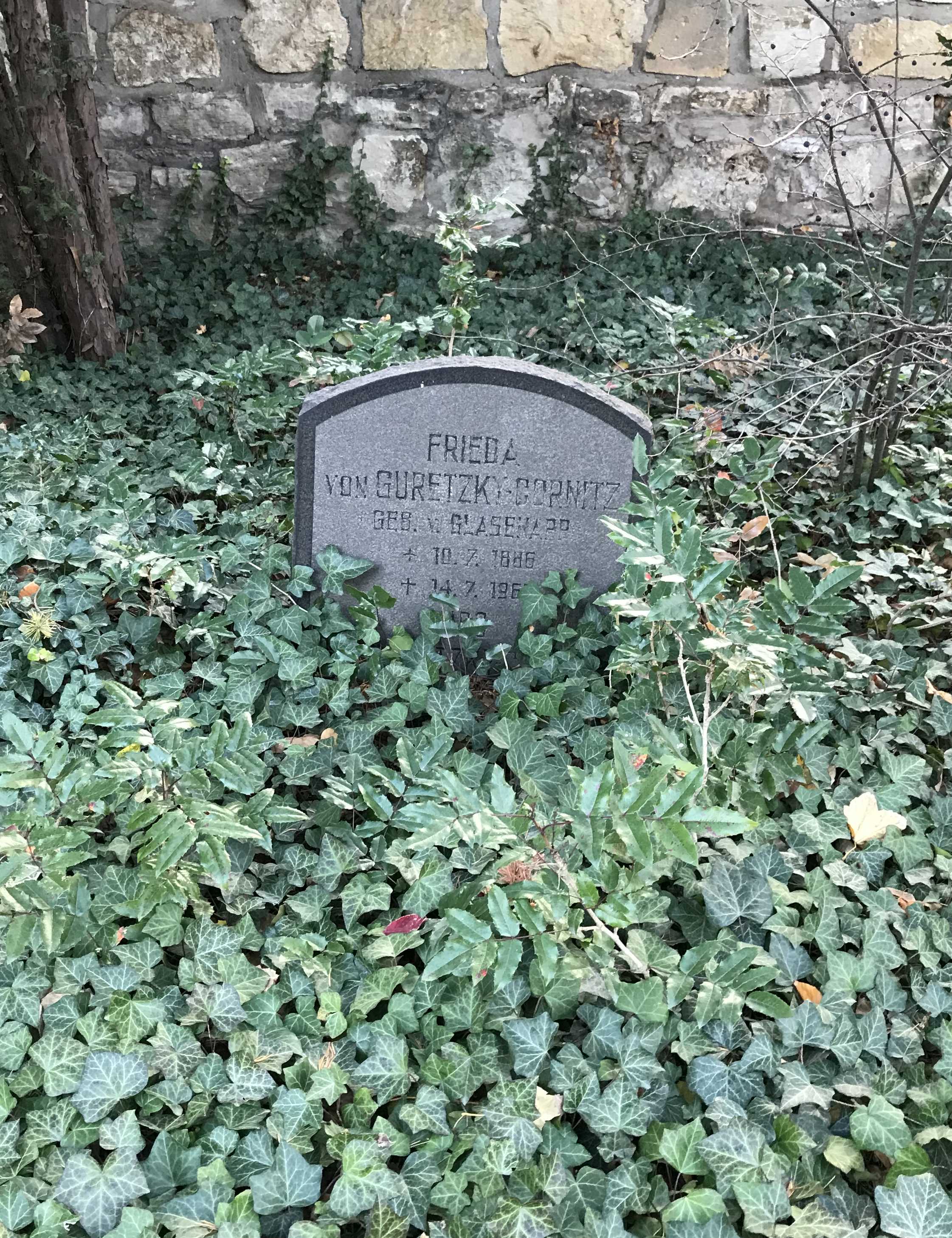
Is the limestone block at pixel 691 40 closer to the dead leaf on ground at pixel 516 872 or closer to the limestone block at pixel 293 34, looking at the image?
the limestone block at pixel 293 34

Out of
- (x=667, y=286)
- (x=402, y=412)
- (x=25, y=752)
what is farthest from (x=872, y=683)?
(x=667, y=286)

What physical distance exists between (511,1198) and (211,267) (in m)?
4.42

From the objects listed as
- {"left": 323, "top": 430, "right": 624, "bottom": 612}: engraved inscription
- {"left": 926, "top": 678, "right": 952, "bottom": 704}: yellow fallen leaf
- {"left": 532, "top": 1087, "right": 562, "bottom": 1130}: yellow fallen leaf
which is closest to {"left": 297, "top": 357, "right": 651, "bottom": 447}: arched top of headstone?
{"left": 323, "top": 430, "right": 624, "bottom": 612}: engraved inscription

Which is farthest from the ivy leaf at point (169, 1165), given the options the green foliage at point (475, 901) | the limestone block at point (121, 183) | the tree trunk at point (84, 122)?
the limestone block at point (121, 183)

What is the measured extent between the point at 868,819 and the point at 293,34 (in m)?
4.50

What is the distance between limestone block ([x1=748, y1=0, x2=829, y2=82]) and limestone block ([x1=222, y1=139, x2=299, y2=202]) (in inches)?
90.5

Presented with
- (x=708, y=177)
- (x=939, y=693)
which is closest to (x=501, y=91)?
(x=708, y=177)

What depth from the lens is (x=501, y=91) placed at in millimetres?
4762

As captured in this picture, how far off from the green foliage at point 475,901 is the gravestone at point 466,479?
0.11 meters

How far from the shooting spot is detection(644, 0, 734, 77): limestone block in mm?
4664

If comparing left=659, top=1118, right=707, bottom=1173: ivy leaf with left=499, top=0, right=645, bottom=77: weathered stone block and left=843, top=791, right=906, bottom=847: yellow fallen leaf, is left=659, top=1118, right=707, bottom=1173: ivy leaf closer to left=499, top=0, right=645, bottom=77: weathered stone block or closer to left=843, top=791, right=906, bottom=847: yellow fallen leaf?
left=843, top=791, right=906, bottom=847: yellow fallen leaf

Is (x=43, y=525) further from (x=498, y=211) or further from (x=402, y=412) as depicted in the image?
(x=498, y=211)

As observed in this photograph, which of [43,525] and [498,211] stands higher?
[498,211]

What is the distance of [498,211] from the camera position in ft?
16.1
